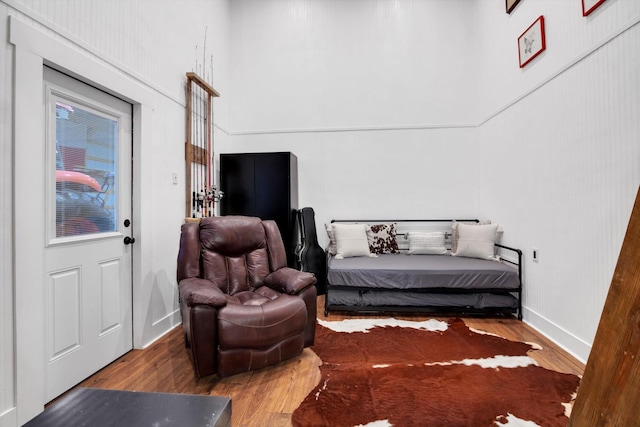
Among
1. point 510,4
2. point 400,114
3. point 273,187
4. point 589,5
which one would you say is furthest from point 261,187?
point 510,4

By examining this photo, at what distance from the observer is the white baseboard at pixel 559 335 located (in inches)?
Result: 83.9

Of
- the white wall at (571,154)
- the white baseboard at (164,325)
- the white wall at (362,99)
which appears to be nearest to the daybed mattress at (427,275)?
the white wall at (571,154)

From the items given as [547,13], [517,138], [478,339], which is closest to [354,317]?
[478,339]

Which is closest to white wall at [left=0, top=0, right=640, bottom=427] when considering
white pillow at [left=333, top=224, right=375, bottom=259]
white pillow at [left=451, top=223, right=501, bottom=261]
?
white pillow at [left=451, top=223, right=501, bottom=261]

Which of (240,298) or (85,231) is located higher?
(85,231)

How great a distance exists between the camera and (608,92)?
77.9 inches

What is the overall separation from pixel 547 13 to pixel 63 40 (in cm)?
365

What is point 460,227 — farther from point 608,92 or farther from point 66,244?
point 66,244

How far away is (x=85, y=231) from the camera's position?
6.44 feet

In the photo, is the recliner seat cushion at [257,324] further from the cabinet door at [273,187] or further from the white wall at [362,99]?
the white wall at [362,99]

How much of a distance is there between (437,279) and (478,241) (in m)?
0.81

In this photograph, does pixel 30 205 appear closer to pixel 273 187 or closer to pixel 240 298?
pixel 240 298

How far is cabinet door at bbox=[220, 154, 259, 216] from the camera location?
3516 mm

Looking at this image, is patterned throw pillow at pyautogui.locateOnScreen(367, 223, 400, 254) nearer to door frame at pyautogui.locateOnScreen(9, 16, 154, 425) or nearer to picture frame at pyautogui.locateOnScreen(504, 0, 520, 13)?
picture frame at pyautogui.locateOnScreen(504, 0, 520, 13)
